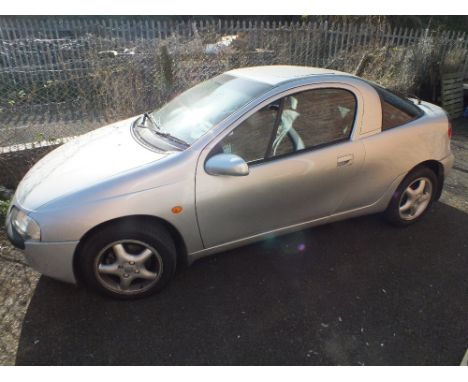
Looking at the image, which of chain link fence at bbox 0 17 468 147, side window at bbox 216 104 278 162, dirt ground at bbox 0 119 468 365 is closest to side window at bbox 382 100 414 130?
side window at bbox 216 104 278 162

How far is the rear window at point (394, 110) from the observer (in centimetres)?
306

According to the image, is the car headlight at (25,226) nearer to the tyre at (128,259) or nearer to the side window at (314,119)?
the tyre at (128,259)

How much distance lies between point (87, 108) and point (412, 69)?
6.42 meters

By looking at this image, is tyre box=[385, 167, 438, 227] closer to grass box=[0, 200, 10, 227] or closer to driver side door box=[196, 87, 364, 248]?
driver side door box=[196, 87, 364, 248]

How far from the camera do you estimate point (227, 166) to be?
7.90ft

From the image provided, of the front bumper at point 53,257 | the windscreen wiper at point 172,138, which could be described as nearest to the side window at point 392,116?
the windscreen wiper at point 172,138

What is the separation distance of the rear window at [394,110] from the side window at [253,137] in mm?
1049

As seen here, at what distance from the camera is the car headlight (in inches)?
90.2

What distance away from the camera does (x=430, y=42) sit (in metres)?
7.70

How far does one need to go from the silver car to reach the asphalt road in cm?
26

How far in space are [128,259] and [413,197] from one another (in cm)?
264

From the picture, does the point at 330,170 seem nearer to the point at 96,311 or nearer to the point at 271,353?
the point at 271,353

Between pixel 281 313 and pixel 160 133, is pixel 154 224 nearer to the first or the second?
pixel 160 133

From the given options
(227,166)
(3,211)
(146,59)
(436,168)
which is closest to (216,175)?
(227,166)
